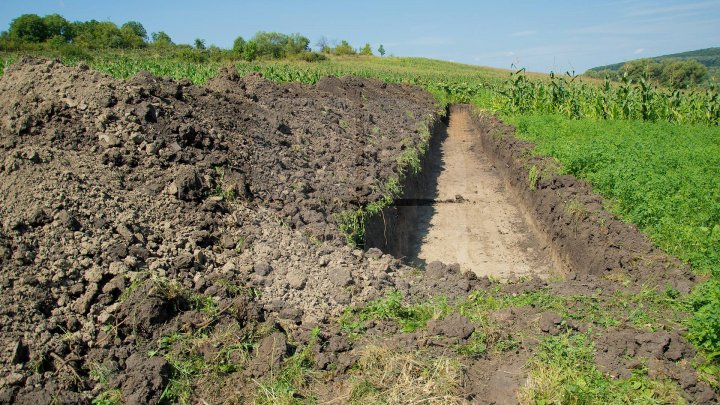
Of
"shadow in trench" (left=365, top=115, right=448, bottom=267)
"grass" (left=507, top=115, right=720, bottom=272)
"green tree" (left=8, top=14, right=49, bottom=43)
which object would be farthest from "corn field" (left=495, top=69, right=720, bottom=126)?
"green tree" (left=8, top=14, right=49, bottom=43)

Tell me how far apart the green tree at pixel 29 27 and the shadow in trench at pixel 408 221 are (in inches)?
1638

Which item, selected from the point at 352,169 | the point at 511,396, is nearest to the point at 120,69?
the point at 352,169

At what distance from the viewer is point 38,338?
4.35m

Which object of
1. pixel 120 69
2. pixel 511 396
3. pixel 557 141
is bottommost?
pixel 511 396

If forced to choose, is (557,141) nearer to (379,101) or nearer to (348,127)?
(348,127)

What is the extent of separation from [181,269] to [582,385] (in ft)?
13.3

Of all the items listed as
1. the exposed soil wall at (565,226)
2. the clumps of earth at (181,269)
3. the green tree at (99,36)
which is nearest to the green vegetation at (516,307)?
the clumps of earth at (181,269)

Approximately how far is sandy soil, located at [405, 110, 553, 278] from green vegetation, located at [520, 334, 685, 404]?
4378 millimetres

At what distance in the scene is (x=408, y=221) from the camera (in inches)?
436

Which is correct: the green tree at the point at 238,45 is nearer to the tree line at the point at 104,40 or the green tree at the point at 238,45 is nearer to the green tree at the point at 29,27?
the tree line at the point at 104,40

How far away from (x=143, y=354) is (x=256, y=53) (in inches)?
1870

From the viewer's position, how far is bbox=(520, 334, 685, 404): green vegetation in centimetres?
408

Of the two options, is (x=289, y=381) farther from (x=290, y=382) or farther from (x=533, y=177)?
(x=533, y=177)

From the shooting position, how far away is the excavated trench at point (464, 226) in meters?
9.30
